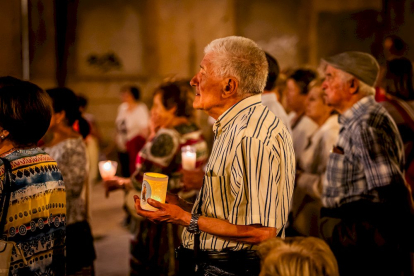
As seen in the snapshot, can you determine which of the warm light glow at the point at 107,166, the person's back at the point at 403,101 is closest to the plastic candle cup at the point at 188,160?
the warm light glow at the point at 107,166

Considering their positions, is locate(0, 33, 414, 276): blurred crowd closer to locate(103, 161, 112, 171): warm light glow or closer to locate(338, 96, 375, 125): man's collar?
locate(338, 96, 375, 125): man's collar

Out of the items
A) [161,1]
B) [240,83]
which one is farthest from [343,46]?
[240,83]

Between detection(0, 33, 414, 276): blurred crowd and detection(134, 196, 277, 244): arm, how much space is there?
3 centimetres

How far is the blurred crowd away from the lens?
2244 millimetres

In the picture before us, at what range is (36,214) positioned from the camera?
234cm

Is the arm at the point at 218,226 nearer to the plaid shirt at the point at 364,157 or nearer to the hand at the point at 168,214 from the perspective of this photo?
the hand at the point at 168,214

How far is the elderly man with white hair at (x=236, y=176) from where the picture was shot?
2.08 meters

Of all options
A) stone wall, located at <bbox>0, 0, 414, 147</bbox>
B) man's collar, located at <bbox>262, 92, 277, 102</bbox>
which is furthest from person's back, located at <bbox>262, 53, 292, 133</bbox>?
stone wall, located at <bbox>0, 0, 414, 147</bbox>

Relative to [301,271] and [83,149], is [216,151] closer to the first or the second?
[301,271]

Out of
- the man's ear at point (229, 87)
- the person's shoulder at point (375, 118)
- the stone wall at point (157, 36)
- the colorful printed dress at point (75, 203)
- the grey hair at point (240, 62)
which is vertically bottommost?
the colorful printed dress at point (75, 203)

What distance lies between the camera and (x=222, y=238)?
2.17 m

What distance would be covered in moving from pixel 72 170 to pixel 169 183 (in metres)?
0.86

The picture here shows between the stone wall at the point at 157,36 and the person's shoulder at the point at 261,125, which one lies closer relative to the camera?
the person's shoulder at the point at 261,125

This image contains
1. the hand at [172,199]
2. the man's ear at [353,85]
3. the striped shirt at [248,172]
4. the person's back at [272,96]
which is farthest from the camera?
the person's back at [272,96]
